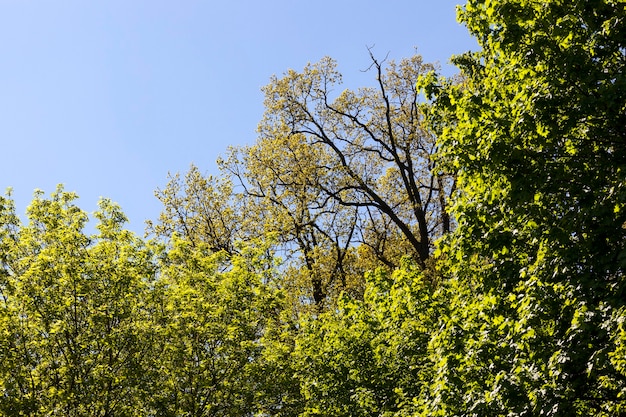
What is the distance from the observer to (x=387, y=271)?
764 inches

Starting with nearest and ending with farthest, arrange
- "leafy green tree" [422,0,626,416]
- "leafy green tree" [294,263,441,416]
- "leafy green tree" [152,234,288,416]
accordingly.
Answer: "leafy green tree" [422,0,626,416] < "leafy green tree" [294,263,441,416] < "leafy green tree" [152,234,288,416]

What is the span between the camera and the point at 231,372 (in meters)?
18.0

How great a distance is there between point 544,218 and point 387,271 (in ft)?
31.4

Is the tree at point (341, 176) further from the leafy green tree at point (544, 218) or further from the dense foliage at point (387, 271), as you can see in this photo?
the leafy green tree at point (544, 218)

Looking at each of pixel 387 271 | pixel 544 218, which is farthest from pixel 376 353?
pixel 544 218

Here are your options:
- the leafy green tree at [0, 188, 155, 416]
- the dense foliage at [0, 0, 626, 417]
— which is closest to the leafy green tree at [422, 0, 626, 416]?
the dense foliage at [0, 0, 626, 417]

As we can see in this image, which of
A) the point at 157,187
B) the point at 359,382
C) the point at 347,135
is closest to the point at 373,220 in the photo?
the point at 347,135

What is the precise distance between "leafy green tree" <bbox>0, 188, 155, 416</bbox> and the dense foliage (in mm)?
58

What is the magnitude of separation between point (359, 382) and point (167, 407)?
552 cm

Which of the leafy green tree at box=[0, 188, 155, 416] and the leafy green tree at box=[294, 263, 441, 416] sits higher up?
the leafy green tree at box=[0, 188, 155, 416]

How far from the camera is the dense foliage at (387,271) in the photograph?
9.54 metres

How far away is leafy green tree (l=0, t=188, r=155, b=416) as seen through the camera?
16234 millimetres

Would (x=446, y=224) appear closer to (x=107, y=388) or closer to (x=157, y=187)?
(x=157, y=187)

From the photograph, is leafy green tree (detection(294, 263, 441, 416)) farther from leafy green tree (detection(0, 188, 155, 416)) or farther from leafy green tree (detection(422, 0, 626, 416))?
leafy green tree (detection(0, 188, 155, 416))
